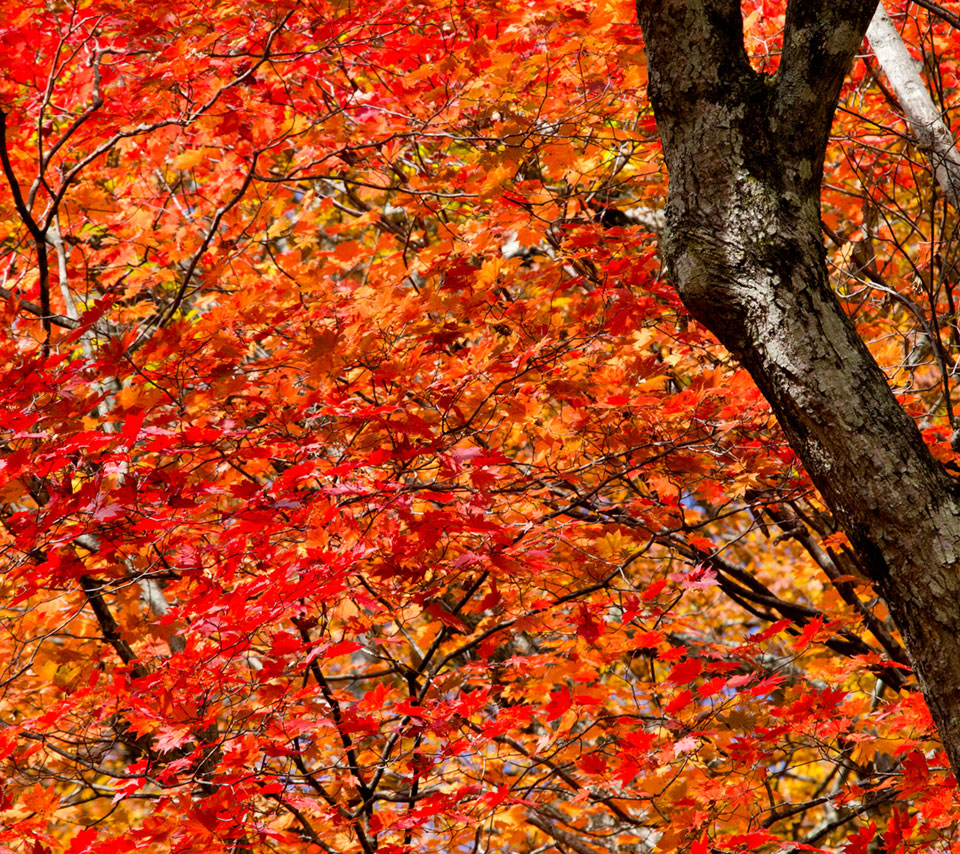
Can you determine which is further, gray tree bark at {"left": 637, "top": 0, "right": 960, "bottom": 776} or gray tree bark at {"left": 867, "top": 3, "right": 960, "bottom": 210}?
gray tree bark at {"left": 867, "top": 3, "right": 960, "bottom": 210}

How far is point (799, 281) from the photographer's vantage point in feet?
6.16

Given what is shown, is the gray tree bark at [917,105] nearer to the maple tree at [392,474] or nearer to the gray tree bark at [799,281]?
the maple tree at [392,474]

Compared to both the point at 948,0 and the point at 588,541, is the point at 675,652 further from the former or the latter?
the point at 948,0

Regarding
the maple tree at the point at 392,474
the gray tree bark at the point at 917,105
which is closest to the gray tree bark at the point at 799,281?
the maple tree at the point at 392,474

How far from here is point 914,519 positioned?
1737 millimetres

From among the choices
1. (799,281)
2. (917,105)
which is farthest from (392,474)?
(917,105)

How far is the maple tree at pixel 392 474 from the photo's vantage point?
314cm

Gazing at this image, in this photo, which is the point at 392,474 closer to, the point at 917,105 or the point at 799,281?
the point at 799,281

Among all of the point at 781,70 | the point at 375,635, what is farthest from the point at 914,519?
the point at 375,635

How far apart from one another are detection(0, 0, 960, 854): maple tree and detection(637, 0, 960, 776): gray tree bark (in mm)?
226

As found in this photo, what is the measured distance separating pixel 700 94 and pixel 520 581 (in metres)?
2.24

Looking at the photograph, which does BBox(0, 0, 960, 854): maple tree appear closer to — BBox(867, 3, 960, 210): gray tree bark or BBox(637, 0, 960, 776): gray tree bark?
BBox(867, 3, 960, 210): gray tree bark

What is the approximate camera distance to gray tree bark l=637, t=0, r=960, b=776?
174 cm

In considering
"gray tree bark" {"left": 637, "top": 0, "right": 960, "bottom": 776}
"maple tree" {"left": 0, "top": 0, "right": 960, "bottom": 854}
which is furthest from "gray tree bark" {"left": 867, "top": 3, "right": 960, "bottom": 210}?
"gray tree bark" {"left": 637, "top": 0, "right": 960, "bottom": 776}
